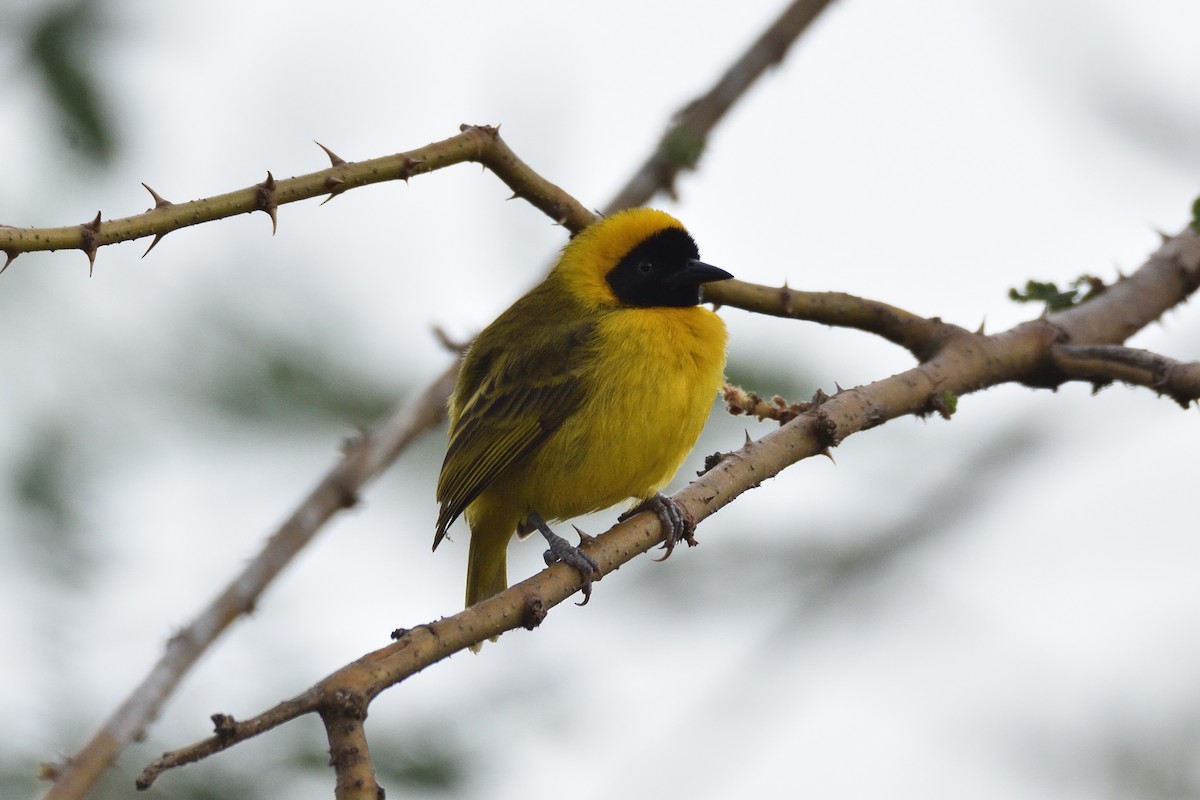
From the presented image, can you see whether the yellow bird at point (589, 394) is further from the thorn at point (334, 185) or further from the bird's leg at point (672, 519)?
the thorn at point (334, 185)

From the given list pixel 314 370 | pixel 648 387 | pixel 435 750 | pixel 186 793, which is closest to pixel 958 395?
pixel 648 387

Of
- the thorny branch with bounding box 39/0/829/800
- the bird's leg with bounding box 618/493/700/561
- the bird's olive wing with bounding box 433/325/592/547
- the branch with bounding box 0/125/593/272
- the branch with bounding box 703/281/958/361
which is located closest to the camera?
the branch with bounding box 0/125/593/272

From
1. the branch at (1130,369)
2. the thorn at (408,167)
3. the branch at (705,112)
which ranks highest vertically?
the branch at (705,112)

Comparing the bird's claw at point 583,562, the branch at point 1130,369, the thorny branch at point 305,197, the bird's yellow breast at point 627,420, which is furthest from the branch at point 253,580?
the branch at point 1130,369

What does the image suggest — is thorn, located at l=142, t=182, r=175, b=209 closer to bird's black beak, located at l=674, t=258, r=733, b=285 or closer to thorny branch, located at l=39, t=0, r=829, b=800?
thorny branch, located at l=39, t=0, r=829, b=800

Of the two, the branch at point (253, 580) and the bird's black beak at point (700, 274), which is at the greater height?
the bird's black beak at point (700, 274)

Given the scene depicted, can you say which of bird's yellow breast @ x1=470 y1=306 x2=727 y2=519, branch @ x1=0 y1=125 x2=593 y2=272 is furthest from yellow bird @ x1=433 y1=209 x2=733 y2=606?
branch @ x1=0 y1=125 x2=593 y2=272

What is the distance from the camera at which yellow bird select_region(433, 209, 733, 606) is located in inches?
181

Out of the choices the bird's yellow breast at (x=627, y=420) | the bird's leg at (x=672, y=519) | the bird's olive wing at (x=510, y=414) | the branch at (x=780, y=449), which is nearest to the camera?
the branch at (x=780, y=449)

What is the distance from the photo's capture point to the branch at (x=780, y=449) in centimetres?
243

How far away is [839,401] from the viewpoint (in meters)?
3.77

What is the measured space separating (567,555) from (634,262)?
6.31 ft

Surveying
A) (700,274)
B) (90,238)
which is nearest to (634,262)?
(700,274)

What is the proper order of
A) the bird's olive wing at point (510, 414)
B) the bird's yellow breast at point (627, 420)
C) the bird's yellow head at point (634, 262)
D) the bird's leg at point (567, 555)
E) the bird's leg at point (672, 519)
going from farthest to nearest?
the bird's yellow head at point (634, 262), the bird's olive wing at point (510, 414), the bird's yellow breast at point (627, 420), the bird's leg at point (672, 519), the bird's leg at point (567, 555)
